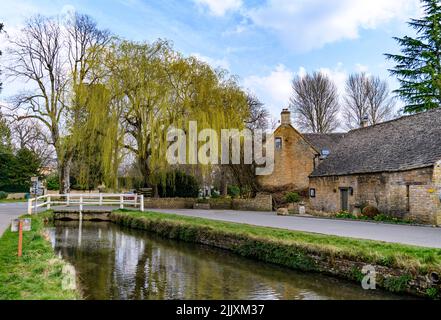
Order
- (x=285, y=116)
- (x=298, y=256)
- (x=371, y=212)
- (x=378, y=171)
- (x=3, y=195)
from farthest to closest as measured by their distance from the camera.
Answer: (x=3, y=195) → (x=285, y=116) → (x=378, y=171) → (x=371, y=212) → (x=298, y=256)

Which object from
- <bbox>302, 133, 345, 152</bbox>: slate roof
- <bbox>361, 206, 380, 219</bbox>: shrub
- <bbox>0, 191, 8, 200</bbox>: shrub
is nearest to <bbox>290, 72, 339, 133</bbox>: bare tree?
<bbox>302, 133, 345, 152</bbox>: slate roof

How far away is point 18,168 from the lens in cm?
4169

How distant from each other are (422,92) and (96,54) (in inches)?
892

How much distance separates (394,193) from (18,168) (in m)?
37.5

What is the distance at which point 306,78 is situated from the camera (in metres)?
44.4

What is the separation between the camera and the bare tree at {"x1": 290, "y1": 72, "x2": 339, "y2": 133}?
143 feet

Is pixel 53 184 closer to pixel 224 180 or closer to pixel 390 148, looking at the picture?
pixel 224 180

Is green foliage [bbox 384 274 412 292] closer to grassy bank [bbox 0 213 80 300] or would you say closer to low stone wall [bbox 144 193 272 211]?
grassy bank [bbox 0 213 80 300]

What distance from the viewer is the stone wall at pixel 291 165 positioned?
30.5 m

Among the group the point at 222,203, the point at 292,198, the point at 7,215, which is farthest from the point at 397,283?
the point at 222,203

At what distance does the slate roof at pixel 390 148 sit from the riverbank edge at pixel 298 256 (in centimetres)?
902

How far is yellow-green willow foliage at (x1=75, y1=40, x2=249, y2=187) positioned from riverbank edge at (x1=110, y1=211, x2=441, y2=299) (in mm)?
8811
